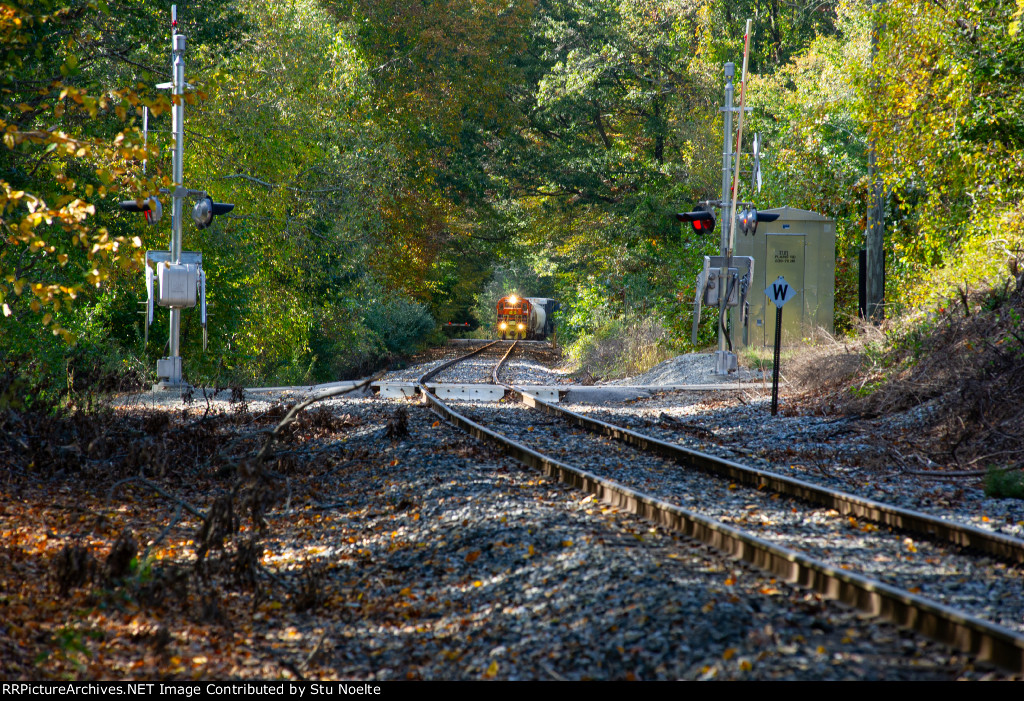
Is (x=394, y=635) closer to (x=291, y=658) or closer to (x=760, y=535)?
(x=291, y=658)

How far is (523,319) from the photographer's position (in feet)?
169

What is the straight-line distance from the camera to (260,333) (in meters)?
24.5

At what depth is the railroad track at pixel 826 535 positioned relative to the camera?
3.93 m

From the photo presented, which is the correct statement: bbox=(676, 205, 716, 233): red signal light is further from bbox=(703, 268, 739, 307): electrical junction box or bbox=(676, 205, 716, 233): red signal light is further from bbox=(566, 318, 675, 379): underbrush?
bbox=(566, 318, 675, 379): underbrush

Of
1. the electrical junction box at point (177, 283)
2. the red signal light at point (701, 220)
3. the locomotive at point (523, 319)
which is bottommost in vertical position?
the locomotive at point (523, 319)

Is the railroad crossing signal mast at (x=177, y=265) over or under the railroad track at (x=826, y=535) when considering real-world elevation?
over

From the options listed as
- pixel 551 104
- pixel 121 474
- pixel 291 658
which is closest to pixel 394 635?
pixel 291 658

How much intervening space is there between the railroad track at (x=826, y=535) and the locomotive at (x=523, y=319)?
40.3 metres

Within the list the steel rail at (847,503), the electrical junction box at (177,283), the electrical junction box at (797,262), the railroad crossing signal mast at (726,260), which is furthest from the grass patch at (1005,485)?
the electrical junction box at (797,262)

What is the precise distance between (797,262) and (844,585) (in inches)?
702

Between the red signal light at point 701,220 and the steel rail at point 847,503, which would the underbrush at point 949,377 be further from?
the red signal light at point 701,220

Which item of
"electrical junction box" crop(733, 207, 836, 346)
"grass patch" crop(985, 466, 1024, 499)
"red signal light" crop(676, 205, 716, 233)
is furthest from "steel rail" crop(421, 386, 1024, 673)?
"electrical junction box" crop(733, 207, 836, 346)

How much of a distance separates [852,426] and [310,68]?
799 inches

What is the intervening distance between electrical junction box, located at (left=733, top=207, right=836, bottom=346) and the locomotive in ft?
97.6
